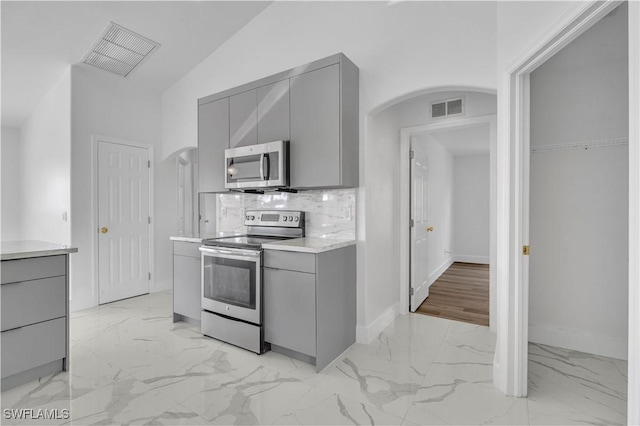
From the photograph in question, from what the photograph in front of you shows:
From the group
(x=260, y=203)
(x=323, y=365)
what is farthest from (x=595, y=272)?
(x=260, y=203)

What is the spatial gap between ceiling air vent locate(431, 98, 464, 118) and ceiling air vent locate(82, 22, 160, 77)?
3.14m

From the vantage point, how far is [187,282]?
10.9ft

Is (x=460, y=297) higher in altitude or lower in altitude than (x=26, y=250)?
lower

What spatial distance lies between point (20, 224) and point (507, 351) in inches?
292

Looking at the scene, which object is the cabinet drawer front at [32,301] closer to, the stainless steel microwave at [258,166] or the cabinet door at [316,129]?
the stainless steel microwave at [258,166]

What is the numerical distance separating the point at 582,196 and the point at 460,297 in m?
2.08

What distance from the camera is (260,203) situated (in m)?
3.63

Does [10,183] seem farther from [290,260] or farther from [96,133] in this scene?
[290,260]

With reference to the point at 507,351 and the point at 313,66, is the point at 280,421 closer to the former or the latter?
the point at 507,351

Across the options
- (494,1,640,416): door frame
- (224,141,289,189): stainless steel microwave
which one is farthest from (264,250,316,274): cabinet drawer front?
(494,1,640,416): door frame

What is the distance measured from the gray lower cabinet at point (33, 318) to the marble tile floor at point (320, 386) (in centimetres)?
12

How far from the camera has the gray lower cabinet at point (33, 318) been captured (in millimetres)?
2092

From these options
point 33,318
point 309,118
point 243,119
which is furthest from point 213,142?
point 33,318

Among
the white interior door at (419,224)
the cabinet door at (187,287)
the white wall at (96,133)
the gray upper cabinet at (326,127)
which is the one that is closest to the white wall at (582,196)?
the white interior door at (419,224)
